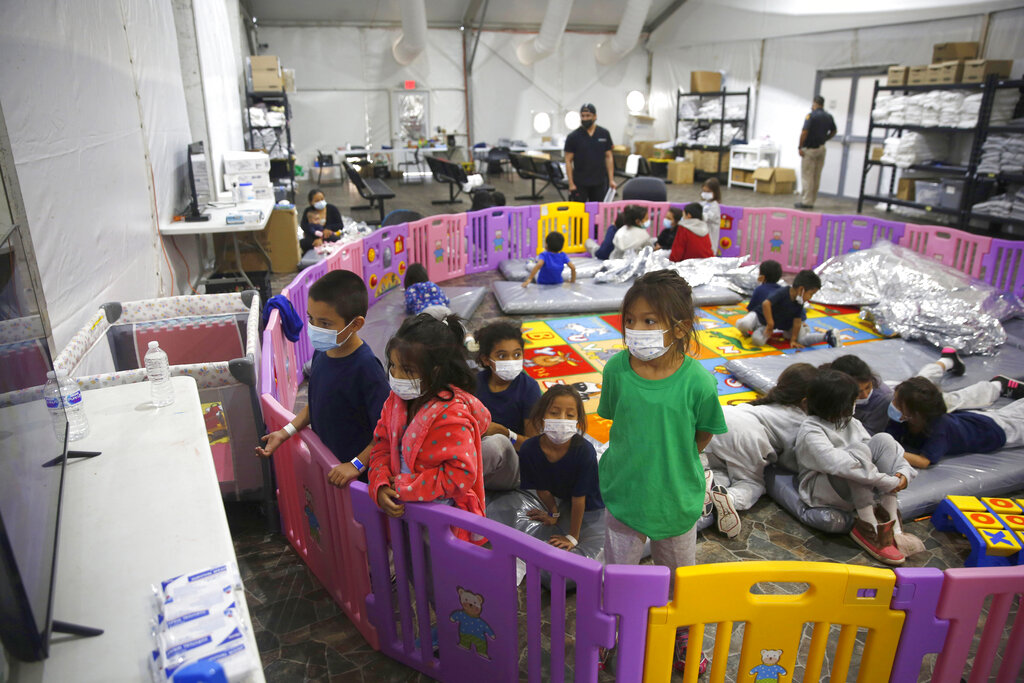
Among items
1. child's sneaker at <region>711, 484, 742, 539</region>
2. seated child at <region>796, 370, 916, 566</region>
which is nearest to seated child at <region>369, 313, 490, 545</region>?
child's sneaker at <region>711, 484, 742, 539</region>

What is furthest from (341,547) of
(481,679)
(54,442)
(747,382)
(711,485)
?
(747,382)

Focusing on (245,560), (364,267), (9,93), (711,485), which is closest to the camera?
(9,93)

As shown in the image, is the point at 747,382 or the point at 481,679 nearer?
the point at 481,679

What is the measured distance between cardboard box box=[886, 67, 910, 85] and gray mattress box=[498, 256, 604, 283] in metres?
6.24

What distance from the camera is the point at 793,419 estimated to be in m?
3.51

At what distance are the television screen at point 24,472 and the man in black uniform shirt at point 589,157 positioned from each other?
7738mm

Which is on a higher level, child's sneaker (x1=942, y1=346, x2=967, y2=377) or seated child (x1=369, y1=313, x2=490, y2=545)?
seated child (x1=369, y1=313, x2=490, y2=545)

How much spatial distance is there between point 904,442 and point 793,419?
0.72 meters

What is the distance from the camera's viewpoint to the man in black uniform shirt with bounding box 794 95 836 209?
38.2ft

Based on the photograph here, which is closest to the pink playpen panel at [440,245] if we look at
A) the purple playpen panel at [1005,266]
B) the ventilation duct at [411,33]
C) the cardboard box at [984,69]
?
the purple playpen panel at [1005,266]

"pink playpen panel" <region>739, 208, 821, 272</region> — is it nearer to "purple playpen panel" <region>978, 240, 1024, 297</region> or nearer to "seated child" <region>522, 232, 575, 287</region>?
"purple playpen panel" <region>978, 240, 1024, 297</region>

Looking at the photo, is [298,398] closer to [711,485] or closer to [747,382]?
[711,485]

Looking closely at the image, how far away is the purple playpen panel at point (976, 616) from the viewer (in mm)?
1722

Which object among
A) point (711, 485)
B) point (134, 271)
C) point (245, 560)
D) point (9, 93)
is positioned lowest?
point (245, 560)
